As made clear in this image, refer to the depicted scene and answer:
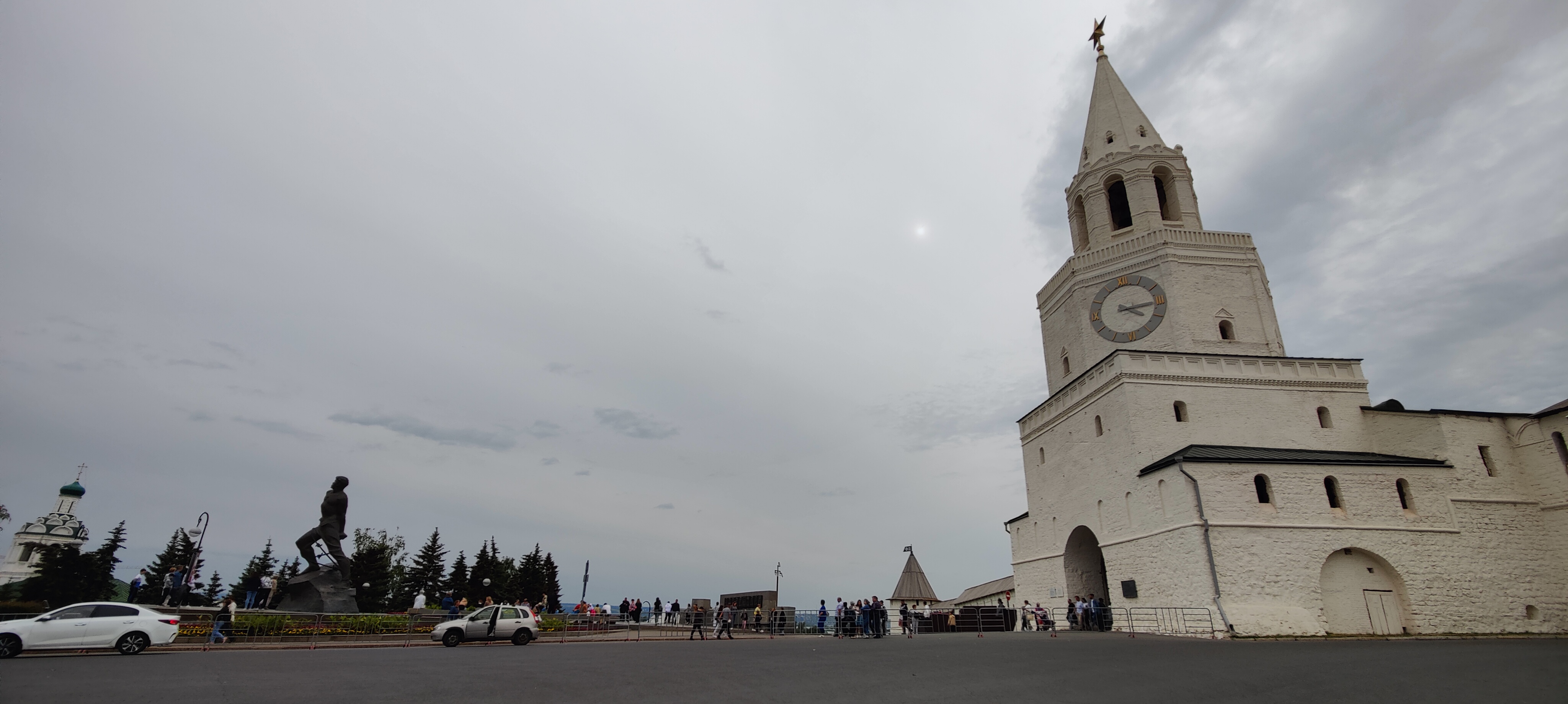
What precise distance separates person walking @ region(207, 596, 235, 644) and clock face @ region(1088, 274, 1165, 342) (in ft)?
110

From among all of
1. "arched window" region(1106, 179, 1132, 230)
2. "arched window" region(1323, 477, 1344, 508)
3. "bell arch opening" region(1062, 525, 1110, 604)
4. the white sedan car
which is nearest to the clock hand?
"arched window" region(1106, 179, 1132, 230)

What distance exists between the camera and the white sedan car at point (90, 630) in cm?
1513

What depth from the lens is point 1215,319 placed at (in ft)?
96.9

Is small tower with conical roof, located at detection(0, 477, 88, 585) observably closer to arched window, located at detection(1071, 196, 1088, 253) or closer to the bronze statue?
the bronze statue

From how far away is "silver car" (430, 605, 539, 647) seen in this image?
843 inches

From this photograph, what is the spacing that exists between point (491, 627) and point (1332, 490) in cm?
2851

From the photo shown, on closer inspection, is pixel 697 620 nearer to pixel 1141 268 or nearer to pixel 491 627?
pixel 491 627

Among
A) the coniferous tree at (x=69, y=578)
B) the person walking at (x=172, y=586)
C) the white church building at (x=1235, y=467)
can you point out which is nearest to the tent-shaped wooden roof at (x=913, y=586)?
the white church building at (x=1235, y=467)

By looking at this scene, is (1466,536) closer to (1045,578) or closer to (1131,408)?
(1131,408)

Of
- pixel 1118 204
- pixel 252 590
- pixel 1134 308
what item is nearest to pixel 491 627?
pixel 252 590

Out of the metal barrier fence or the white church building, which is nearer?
the metal barrier fence

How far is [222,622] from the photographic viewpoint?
20.6 meters

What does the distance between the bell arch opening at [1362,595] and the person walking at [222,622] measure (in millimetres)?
33996

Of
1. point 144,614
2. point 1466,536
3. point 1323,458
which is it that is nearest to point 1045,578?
point 1323,458
